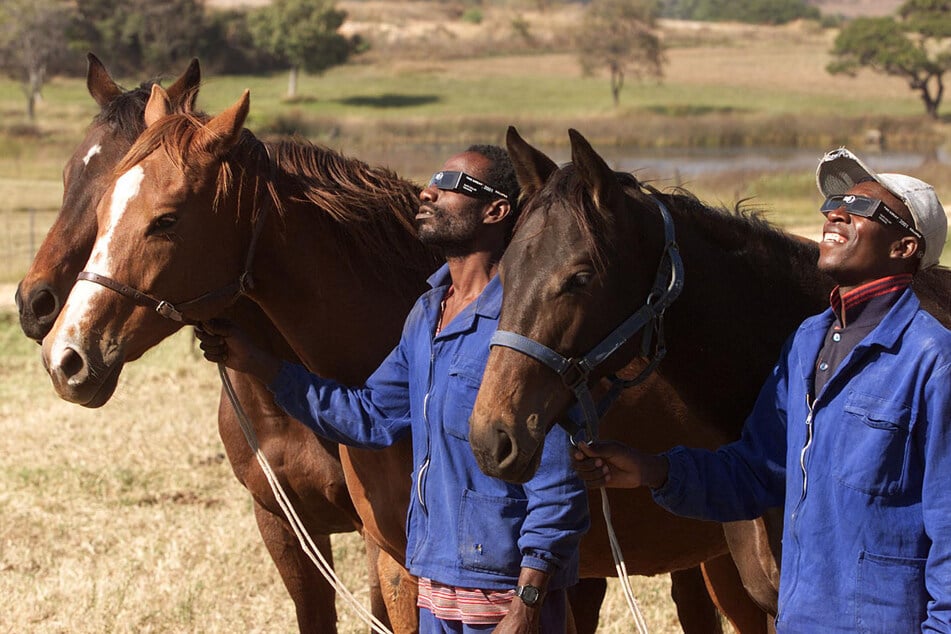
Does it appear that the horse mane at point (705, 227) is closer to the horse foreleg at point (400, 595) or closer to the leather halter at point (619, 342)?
the leather halter at point (619, 342)

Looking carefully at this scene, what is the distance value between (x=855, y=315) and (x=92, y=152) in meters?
3.27

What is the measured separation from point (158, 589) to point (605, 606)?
234cm

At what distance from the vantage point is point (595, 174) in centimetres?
278

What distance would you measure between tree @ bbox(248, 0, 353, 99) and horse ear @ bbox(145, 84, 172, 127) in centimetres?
6043

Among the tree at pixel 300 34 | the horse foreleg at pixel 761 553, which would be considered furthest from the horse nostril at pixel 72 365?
the tree at pixel 300 34

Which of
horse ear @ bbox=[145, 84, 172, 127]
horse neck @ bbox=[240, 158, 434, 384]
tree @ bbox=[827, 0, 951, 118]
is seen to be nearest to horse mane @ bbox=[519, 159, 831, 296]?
horse neck @ bbox=[240, 158, 434, 384]

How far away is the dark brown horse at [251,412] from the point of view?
14.4ft

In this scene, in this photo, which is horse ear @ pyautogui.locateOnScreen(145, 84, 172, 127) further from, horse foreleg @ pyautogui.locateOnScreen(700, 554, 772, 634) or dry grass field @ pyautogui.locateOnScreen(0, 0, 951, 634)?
horse foreleg @ pyautogui.locateOnScreen(700, 554, 772, 634)

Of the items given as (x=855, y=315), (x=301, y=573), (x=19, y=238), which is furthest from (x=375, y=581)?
(x=19, y=238)

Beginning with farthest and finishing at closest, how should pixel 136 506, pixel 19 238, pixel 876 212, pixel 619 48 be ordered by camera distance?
pixel 619 48, pixel 19 238, pixel 136 506, pixel 876 212

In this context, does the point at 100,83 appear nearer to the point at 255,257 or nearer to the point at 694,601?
the point at 255,257

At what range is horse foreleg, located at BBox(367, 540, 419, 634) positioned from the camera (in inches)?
156

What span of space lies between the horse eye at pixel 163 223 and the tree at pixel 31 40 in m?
52.4

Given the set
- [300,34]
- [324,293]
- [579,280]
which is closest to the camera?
[579,280]
